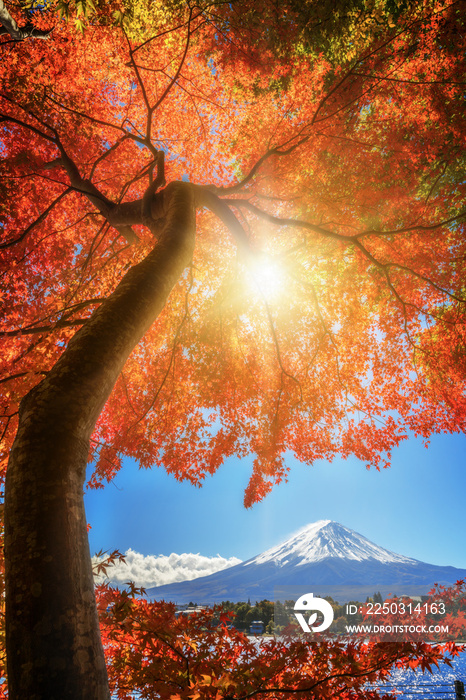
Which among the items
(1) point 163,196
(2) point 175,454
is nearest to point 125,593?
(1) point 163,196

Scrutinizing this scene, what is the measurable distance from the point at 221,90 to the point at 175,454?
11.1m

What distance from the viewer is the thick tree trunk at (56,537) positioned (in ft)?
4.56

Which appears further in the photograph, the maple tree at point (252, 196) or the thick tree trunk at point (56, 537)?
the maple tree at point (252, 196)

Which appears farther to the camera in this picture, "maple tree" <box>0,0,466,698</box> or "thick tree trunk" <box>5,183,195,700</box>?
"maple tree" <box>0,0,466,698</box>

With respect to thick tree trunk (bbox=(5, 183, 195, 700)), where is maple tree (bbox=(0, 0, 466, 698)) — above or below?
above

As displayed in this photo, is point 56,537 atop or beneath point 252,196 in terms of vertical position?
beneath

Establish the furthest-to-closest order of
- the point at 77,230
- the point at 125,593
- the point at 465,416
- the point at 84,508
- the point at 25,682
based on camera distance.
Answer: the point at 77,230, the point at 465,416, the point at 125,593, the point at 84,508, the point at 25,682

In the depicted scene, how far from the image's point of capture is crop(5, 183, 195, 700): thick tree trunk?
139cm

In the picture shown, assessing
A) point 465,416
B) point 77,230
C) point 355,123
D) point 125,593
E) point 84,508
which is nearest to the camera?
point 84,508

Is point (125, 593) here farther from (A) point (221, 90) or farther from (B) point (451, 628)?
(A) point (221, 90)

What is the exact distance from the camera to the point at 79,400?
1.97 meters

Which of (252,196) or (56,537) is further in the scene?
(252,196)

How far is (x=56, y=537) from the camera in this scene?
5.20ft

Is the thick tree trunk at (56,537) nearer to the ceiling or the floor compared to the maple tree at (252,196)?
nearer to the floor
